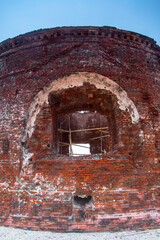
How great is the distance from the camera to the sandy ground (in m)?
3.19

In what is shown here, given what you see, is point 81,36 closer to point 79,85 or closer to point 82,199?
point 79,85

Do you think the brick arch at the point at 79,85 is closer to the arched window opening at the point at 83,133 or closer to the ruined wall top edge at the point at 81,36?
the ruined wall top edge at the point at 81,36

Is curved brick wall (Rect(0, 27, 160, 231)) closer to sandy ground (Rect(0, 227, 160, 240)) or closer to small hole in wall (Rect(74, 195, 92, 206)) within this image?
small hole in wall (Rect(74, 195, 92, 206))

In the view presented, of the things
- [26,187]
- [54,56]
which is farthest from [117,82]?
[26,187]

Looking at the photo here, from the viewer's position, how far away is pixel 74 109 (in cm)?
564

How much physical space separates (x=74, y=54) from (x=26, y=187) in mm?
3647

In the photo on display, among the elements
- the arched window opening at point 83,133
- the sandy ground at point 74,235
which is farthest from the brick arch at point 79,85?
the arched window opening at point 83,133

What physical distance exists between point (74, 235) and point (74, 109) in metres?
3.46

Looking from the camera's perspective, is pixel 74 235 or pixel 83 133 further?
pixel 83 133

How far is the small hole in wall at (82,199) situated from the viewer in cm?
385

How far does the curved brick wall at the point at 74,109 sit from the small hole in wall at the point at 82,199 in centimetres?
2

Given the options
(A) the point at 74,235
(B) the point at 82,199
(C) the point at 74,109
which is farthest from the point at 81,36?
(A) the point at 74,235

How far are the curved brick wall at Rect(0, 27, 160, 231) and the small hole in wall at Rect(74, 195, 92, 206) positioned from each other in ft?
0.07

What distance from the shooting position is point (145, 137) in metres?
4.31
